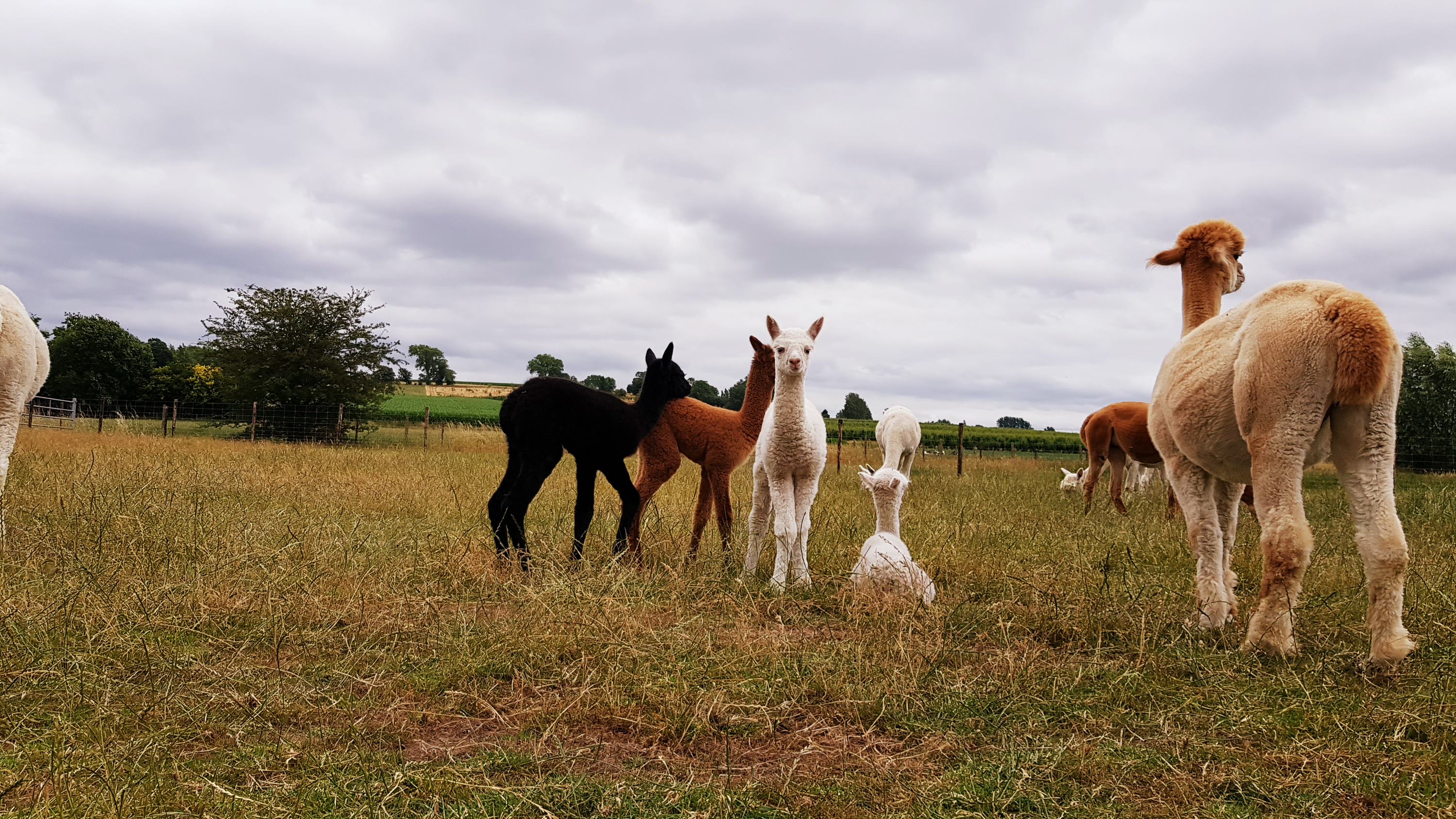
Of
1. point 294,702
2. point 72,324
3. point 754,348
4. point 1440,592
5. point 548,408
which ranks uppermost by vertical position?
point 72,324

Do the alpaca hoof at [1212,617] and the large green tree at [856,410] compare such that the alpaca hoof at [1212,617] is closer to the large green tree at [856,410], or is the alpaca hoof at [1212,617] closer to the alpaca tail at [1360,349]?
the alpaca tail at [1360,349]

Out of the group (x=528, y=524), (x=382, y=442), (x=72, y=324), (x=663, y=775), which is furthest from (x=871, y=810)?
(x=72, y=324)

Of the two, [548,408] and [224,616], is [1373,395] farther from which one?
[224,616]

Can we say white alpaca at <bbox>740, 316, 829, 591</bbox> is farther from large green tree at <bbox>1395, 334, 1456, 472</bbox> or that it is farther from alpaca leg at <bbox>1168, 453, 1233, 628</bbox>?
large green tree at <bbox>1395, 334, 1456, 472</bbox>

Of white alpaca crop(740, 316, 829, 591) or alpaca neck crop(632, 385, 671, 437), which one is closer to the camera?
white alpaca crop(740, 316, 829, 591)

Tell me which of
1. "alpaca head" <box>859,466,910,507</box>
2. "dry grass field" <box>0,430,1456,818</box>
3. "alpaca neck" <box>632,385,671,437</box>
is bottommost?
"dry grass field" <box>0,430,1456,818</box>

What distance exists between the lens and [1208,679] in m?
3.96

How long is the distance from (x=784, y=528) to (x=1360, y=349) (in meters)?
3.52

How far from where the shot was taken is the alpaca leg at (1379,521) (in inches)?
152

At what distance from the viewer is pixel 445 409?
4666 centimetres

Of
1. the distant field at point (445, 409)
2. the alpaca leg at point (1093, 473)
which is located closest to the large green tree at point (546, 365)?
the distant field at point (445, 409)

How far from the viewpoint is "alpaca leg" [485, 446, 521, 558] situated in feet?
19.6

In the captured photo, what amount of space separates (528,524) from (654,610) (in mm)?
3761

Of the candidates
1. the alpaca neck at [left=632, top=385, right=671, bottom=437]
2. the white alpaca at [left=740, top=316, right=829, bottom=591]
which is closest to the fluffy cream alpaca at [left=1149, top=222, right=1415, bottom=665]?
the white alpaca at [left=740, top=316, right=829, bottom=591]
